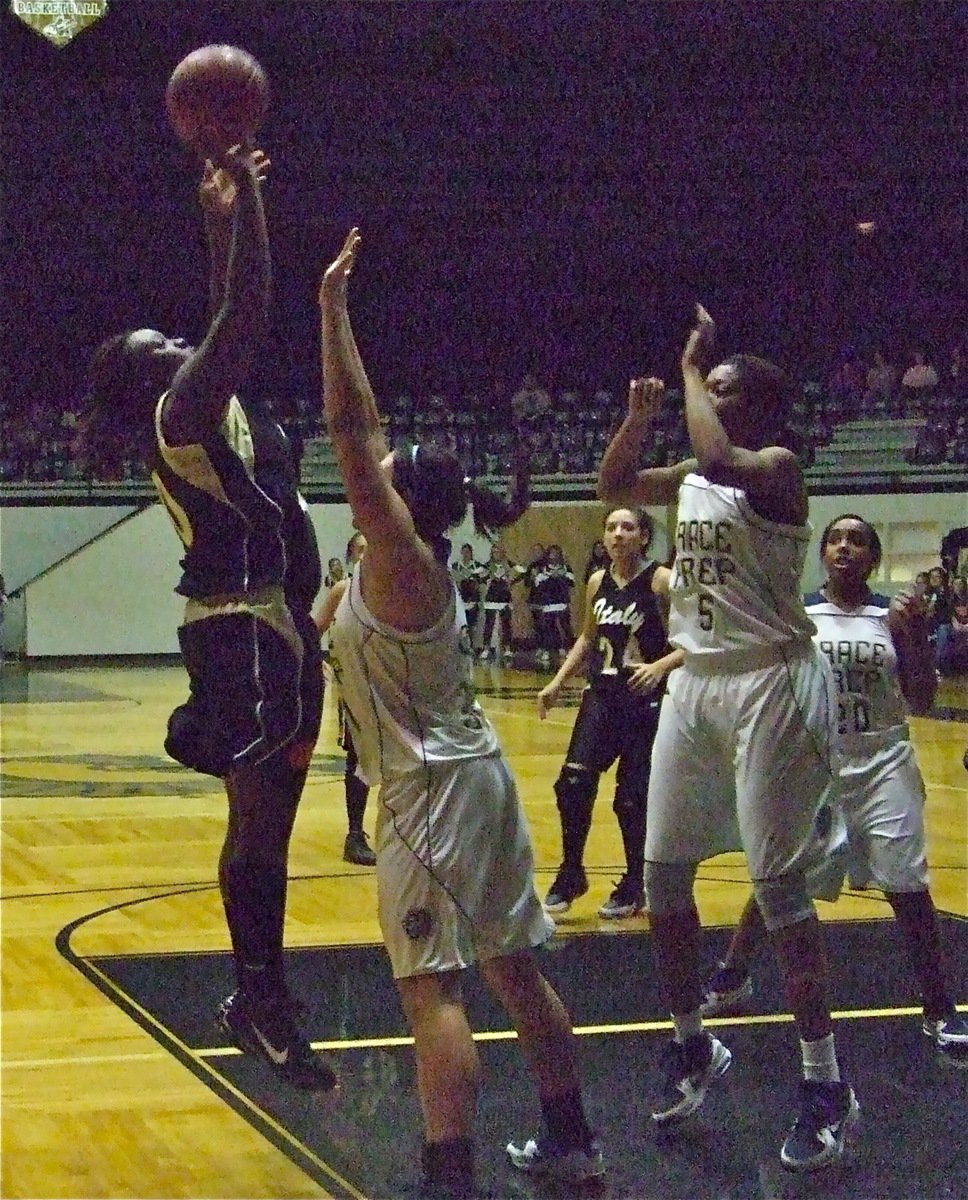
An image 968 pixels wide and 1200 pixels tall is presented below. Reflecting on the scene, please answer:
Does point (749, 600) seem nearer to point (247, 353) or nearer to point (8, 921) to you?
point (247, 353)

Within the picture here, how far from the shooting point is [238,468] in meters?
3.26

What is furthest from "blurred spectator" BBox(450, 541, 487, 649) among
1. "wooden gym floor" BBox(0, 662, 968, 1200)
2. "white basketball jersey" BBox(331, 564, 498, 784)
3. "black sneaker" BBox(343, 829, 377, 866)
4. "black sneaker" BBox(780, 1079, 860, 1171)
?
"white basketball jersey" BBox(331, 564, 498, 784)

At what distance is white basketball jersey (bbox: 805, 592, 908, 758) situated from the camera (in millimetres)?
4715

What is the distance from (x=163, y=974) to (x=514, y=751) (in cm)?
674

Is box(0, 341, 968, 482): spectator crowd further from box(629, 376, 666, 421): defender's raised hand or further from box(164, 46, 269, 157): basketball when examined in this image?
box(164, 46, 269, 157): basketball

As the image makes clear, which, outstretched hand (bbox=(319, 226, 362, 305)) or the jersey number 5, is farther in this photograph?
the jersey number 5

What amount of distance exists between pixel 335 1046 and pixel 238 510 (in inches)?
66.7

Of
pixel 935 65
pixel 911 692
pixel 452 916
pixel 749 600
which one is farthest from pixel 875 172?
pixel 452 916

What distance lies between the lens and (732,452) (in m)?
3.73

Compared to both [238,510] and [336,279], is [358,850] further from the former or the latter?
[336,279]

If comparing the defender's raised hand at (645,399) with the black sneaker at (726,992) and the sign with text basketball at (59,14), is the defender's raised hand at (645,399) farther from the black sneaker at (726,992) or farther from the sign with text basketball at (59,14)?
the sign with text basketball at (59,14)

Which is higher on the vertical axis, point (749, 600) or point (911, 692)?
point (749, 600)

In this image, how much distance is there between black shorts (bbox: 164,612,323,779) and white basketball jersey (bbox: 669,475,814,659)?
3.07 ft

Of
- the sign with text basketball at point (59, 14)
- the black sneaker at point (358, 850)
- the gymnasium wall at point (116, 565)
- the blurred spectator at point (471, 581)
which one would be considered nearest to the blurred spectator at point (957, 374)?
the gymnasium wall at point (116, 565)
